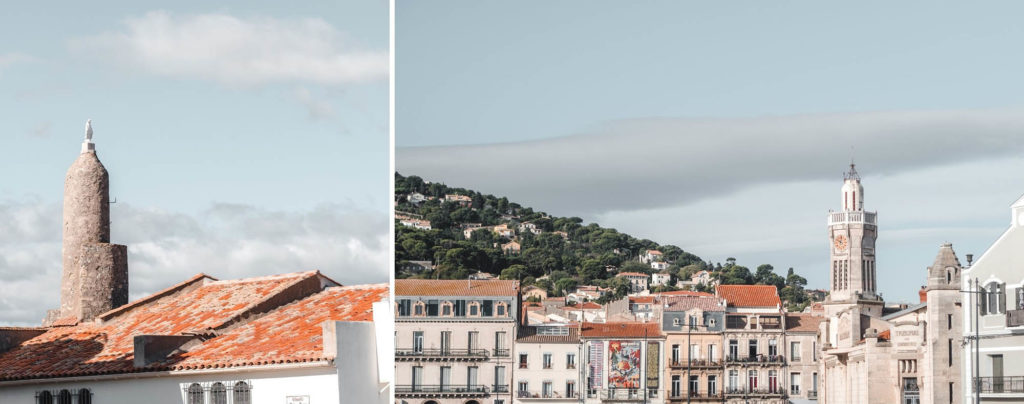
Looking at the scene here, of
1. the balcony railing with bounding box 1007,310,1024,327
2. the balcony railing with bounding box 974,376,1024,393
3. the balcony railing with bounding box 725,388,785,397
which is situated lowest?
the balcony railing with bounding box 725,388,785,397

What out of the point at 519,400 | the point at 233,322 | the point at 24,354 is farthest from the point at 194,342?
the point at 519,400

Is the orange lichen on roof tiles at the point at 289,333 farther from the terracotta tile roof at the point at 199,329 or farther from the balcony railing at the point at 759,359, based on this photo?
the balcony railing at the point at 759,359

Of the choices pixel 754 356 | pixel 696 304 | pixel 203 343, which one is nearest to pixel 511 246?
pixel 696 304

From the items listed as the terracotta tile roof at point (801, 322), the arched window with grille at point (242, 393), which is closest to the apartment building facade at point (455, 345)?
the terracotta tile roof at point (801, 322)

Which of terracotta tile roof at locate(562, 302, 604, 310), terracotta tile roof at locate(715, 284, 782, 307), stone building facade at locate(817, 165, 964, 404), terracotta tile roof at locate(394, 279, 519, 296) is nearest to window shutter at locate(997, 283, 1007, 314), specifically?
stone building facade at locate(817, 165, 964, 404)

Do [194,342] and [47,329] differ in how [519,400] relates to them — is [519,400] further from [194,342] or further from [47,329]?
[194,342]

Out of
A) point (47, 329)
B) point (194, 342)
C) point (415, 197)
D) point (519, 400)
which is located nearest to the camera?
point (194, 342)

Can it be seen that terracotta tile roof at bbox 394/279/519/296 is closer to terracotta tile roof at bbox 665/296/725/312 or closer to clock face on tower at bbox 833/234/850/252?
terracotta tile roof at bbox 665/296/725/312
